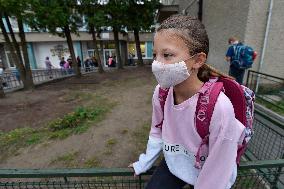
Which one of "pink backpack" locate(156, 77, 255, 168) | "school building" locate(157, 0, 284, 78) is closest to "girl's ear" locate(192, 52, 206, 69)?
"pink backpack" locate(156, 77, 255, 168)

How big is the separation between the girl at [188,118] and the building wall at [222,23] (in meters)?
7.18

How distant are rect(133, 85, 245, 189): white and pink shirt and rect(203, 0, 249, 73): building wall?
726 cm

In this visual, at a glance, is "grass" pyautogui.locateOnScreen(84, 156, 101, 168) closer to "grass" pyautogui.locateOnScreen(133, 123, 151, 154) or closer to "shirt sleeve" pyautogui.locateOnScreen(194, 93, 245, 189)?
"grass" pyautogui.locateOnScreen(133, 123, 151, 154)

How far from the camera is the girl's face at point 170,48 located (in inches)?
49.1

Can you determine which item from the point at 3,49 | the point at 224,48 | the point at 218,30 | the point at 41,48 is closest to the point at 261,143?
the point at 224,48

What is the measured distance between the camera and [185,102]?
4.38 ft

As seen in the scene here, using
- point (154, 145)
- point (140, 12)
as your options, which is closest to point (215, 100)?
point (154, 145)

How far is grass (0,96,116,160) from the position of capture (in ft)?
17.4

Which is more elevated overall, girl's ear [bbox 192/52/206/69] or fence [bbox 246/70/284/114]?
girl's ear [bbox 192/52/206/69]

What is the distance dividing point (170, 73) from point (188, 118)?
0.30 meters

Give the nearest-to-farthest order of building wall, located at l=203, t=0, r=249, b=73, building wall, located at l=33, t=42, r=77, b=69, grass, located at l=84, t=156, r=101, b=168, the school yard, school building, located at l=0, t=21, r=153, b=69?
grass, located at l=84, t=156, r=101, b=168 → the school yard → building wall, located at l=203, t=0, r=249, b=73 → school building, located at l=0, t=21, r=153, b=69 → building wall, located at l=33, t=42, r=77, b=69

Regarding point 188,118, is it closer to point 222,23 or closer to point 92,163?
point 92,163

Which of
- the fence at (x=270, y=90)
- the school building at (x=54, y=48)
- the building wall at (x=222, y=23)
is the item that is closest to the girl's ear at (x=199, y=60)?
the fence at (x=270, y=90)

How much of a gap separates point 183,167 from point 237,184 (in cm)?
92
